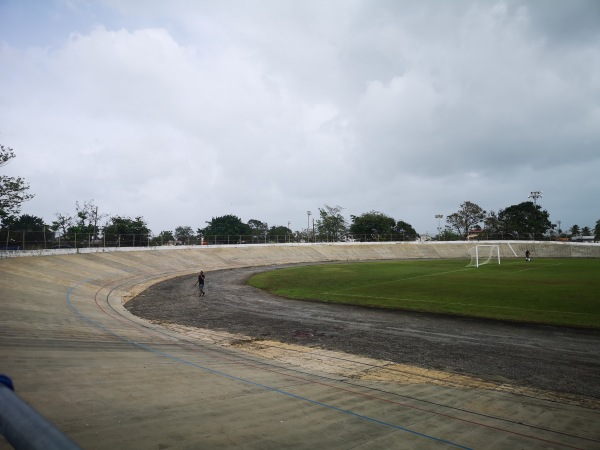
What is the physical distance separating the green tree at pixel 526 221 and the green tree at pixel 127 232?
93.1m

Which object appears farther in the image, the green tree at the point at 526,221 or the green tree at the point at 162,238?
the green tree at the point at 526,221

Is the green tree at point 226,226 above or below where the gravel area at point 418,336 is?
above

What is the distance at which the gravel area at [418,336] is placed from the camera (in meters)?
10.9

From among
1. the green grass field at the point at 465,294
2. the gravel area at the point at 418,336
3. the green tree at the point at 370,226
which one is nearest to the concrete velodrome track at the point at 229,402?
the gravel area at the point at 418,336

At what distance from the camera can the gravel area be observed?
10.9 metres

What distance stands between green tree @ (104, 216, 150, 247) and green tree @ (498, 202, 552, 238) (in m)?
93.1

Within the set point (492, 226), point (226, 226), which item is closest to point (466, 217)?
point (492, 226)

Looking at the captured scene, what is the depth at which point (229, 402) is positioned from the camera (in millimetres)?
7207

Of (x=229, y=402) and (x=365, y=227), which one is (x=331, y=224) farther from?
(x=229, y=402)

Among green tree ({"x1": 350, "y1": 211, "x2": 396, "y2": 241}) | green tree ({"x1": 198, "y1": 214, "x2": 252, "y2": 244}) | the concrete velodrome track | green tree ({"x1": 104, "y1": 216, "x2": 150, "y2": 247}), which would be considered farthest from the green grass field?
green tree ({"x1": 198, "y1": 214, "x2": 252, "y2": 244})

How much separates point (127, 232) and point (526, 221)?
105 m

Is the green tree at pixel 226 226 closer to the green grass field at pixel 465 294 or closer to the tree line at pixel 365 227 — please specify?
the tree line at pixel 365 227

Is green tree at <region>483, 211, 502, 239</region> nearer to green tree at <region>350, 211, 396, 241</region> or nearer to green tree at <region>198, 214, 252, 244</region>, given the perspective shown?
green tree at <region>350, 211, 396, 241</region>

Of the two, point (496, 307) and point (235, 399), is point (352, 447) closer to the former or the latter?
point (235, 399)
